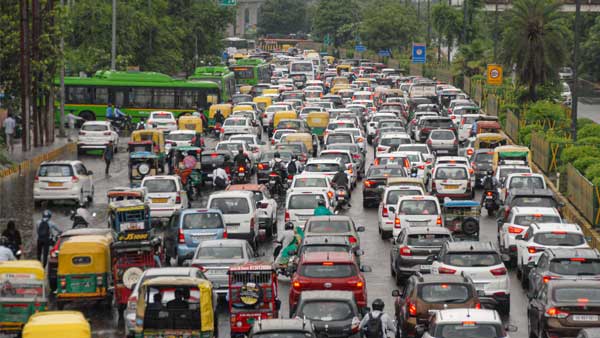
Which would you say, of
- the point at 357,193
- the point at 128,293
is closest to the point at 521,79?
the point at 357,193

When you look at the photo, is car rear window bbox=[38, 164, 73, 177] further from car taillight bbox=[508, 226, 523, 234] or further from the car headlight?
car taillight bbox=[508, 226, 523, 234]

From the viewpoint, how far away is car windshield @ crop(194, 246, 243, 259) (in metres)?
26.4

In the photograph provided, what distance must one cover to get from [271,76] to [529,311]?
9404 cm

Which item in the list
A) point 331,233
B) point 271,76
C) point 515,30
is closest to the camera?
point 331,233

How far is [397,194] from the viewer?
117ft

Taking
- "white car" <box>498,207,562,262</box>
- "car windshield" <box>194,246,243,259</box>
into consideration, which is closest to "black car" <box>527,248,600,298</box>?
"car windshield" <box>194,246,243,259</box>

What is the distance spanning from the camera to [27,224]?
3825 centimetres

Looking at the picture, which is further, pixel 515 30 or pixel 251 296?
pixel 515 30

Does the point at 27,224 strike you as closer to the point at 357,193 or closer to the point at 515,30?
the point at 357,193

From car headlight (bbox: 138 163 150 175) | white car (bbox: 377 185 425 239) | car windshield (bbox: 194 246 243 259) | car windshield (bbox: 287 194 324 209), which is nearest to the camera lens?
car windshield (bbox: 194 246 243 259)

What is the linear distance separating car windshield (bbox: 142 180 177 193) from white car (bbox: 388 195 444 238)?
A: 7.64m

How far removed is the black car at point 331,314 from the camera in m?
20.5

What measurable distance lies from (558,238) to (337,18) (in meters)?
159

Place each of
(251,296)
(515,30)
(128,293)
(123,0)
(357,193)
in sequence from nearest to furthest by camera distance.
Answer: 1. (251,296)
2. (128,293)
3. (357,193)
4. (515,30)
5. (123,0)
